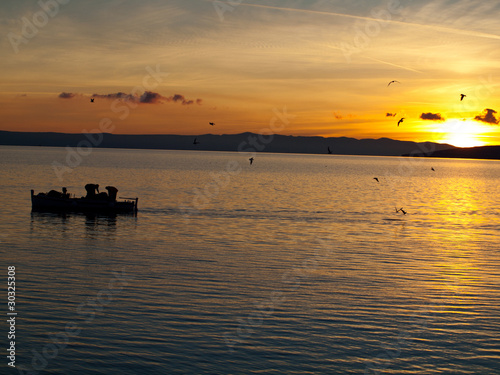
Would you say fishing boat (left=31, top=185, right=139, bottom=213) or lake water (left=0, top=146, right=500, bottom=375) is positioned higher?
fishing boat (left=31, top=185, right=139, bottom=213)

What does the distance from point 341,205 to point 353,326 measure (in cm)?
6085

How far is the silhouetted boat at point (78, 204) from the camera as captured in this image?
2594 inches

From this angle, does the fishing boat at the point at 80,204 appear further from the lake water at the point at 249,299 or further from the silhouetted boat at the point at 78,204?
the lake water at the point at 249,299

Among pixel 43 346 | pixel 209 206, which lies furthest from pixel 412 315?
pixel 209 206

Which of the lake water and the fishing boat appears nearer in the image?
the lake water

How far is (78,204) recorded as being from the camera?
6619 centimetres

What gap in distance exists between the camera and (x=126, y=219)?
2438 inches

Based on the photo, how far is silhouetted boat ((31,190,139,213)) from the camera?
65.9m

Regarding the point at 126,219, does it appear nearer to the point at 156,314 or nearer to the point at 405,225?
the point at 405,225

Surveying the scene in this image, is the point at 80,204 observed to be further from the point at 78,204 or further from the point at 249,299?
the point at 249,299

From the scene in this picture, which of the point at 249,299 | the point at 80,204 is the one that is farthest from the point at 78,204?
the point at 249,299

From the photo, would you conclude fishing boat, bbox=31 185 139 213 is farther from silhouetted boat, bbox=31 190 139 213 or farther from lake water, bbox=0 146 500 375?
lake water, bbox=0 146 500 375

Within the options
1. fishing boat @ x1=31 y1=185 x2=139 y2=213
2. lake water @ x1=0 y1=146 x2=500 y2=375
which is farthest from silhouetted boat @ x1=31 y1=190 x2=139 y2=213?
lake water @ x1=0 y1=146 x2=500 y2=375

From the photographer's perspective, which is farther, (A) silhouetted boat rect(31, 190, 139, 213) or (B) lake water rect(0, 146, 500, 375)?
(A) silhouetted boat rect(31, 190, 139, 213)
